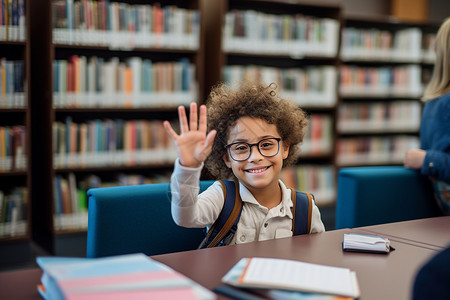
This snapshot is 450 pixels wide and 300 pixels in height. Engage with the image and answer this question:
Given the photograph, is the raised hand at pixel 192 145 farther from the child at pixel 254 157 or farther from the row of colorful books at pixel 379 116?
the row of colorful books at pixel 379 116

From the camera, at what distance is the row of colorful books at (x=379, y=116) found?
15.2ft

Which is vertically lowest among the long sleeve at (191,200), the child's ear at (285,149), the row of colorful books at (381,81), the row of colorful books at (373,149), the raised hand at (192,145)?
the row of colorful books at (373,149)

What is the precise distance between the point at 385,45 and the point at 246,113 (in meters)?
3.56

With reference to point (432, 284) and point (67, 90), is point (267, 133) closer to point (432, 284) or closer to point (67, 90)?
point (432, 284)

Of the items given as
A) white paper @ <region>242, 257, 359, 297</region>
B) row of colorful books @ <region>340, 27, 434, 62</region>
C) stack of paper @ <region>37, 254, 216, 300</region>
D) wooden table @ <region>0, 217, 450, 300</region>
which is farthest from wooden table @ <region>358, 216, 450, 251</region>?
row of colorful books @ <region>340, 27, 434, 62</region>

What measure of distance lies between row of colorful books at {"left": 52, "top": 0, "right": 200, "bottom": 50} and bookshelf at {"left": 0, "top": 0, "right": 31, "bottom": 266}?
22 cm

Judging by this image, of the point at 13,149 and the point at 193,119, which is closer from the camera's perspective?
the point at 193,119

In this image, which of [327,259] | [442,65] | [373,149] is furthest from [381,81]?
[327,259]

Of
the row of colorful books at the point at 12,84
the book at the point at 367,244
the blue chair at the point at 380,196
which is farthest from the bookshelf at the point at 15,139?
the book at the point at 367,244

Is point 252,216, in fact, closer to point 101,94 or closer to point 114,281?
point 114,281

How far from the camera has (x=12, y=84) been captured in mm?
3143

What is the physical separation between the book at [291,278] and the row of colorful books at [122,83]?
8.28 ft

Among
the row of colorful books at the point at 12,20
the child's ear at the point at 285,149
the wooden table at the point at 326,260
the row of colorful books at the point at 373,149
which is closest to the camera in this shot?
the wooden table at the point at 326,260

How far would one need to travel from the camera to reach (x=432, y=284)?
25.0 inches
